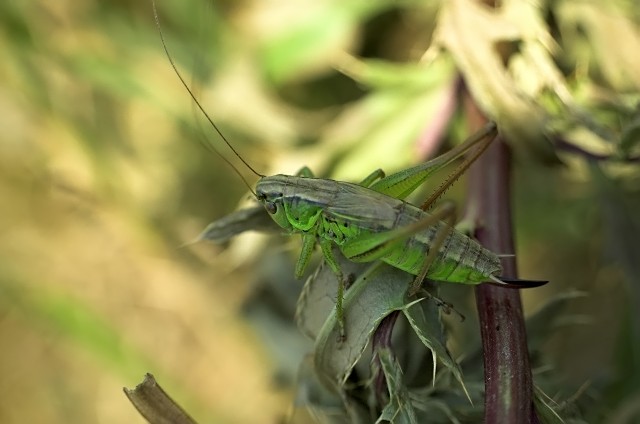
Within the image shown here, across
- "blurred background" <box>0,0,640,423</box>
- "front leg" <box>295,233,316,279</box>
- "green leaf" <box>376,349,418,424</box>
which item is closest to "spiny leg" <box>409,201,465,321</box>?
"green leaf" <box>376,349,418,424</box>

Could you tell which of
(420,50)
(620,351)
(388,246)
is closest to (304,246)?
(388,246)

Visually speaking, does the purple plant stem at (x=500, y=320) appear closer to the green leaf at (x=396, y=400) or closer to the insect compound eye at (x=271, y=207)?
the green leaf at (x=396, y=400)

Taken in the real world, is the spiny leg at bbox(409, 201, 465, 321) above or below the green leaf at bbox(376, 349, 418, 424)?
above

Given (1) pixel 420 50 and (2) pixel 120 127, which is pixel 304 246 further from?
(2) pixel 120 127

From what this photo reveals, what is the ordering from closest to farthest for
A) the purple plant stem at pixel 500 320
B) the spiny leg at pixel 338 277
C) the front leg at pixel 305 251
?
the purple plant stem at pixel 500 320, the spiny leg at pixel 338 277, the front leg at pixel 305 251

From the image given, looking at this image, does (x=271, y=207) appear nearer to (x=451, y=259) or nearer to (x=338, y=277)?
(x=338, y=277)

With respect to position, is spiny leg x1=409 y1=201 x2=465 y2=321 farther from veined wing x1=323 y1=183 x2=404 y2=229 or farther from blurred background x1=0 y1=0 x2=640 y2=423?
blurred background x1=0 y1=0 x2=640 y2=423

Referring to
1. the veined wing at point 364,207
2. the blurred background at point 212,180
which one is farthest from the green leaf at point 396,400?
the blurred background at point 212,180
